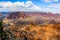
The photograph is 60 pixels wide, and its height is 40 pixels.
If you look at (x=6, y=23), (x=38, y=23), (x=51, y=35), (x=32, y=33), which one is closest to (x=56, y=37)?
(x=51, y=35)

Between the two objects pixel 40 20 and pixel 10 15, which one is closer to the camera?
pixel 40 20

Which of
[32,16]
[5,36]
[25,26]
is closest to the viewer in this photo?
[5,36]

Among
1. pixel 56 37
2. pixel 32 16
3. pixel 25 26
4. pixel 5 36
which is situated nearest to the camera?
pixel 56 37

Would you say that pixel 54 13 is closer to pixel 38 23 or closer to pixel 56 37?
pixel 38 23

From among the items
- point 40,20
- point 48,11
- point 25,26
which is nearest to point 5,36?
point 25,26

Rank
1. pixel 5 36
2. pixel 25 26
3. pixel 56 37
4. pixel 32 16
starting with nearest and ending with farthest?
pixel 56 37, pixel 5 36, pixel 25 26, pixel 32 16

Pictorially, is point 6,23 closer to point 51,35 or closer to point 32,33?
point 32,33

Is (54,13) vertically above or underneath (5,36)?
Result: above
